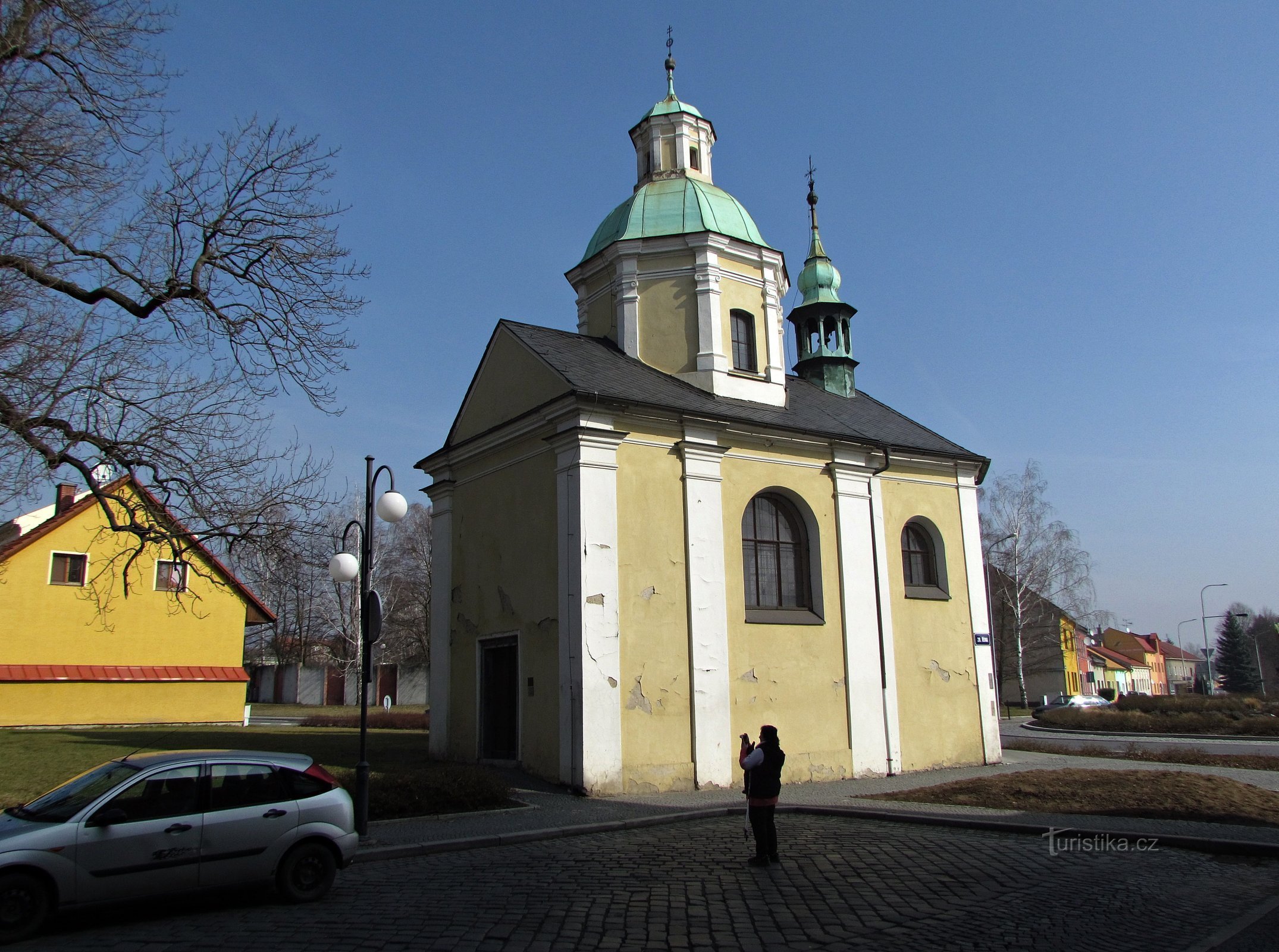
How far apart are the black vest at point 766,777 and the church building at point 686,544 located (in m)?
5.53

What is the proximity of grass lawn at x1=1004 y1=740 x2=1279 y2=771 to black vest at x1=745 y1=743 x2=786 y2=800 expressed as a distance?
1465 cm

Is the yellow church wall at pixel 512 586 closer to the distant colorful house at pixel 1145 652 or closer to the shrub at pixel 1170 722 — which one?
the shrub at pixel 1170 722

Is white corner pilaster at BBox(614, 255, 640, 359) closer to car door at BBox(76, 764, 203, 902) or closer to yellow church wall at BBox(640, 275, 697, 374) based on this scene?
yellow church wall at BBox(640, 275, 697, 374)

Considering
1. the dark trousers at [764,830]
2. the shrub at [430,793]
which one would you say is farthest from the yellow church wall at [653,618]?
the dark trousers at [764,830]

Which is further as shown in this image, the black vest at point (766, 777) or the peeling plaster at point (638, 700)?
the peeling plaster at point (638, 700)

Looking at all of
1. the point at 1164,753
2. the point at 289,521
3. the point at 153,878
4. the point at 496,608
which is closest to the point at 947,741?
the point at 1164,753

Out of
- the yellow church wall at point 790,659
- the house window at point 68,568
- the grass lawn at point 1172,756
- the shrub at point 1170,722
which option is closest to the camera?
the yellow church wall at point 790,659

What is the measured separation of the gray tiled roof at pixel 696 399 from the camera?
1748 centimetres

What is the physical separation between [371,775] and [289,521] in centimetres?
420

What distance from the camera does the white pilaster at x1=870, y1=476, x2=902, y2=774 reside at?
19.1m

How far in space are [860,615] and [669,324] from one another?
7.33m

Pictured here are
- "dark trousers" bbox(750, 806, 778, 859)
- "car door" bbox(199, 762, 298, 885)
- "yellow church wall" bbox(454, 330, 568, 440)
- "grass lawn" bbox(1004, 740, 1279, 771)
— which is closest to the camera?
"car door" bbox(199, 762, 298, 885)

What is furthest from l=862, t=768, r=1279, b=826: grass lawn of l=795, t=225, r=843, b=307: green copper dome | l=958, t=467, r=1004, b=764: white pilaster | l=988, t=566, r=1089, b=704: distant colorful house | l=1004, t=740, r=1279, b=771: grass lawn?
l=988, t=566, r=1089, b=704: distant colorful house

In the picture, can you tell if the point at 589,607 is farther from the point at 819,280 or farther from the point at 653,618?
the point at 819,280
